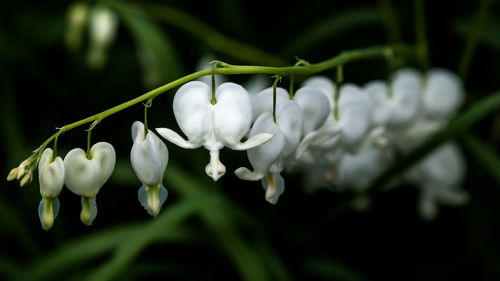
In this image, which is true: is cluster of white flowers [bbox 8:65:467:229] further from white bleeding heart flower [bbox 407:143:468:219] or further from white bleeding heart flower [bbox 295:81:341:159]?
white bleeding heart flower [bbox 407:143:468:219]

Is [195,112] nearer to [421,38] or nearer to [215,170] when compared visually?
[215,170]

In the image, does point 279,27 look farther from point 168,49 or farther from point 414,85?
point 414,85

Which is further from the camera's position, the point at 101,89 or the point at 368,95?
the point at 101,89

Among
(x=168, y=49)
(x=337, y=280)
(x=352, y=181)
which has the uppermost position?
(x=168, y=49)

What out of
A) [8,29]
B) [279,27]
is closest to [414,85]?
[279,27]

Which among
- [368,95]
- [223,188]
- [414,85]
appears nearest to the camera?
[368,95]

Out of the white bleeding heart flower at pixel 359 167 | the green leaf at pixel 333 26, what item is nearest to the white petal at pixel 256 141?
the white bleeding heart flower at pixel 359 167

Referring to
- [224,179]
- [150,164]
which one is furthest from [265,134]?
[224,179]
